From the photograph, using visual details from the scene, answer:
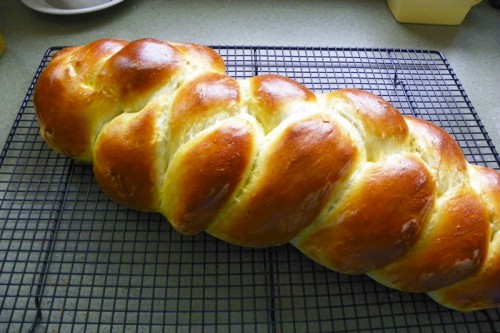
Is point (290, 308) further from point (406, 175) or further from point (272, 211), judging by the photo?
point (406, 175)

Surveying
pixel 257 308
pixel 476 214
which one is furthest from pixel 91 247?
pixel 476 214

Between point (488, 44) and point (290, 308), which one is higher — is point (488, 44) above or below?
above

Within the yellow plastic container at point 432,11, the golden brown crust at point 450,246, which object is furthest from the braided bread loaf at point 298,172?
the yellow plastic container at point 432,11

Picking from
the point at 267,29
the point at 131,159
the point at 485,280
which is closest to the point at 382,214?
the point at 485,280

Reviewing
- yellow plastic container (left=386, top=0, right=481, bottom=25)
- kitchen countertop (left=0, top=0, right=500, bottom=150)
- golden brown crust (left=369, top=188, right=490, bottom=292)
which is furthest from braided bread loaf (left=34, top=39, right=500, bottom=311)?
yellow plastic container (left=386, top=0, right=481, bottom=25)

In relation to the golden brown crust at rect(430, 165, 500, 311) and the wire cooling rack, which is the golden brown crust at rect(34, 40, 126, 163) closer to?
the wire cooling rack

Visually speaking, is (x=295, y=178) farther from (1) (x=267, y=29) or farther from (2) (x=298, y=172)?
(1) (x=267, y=29)
